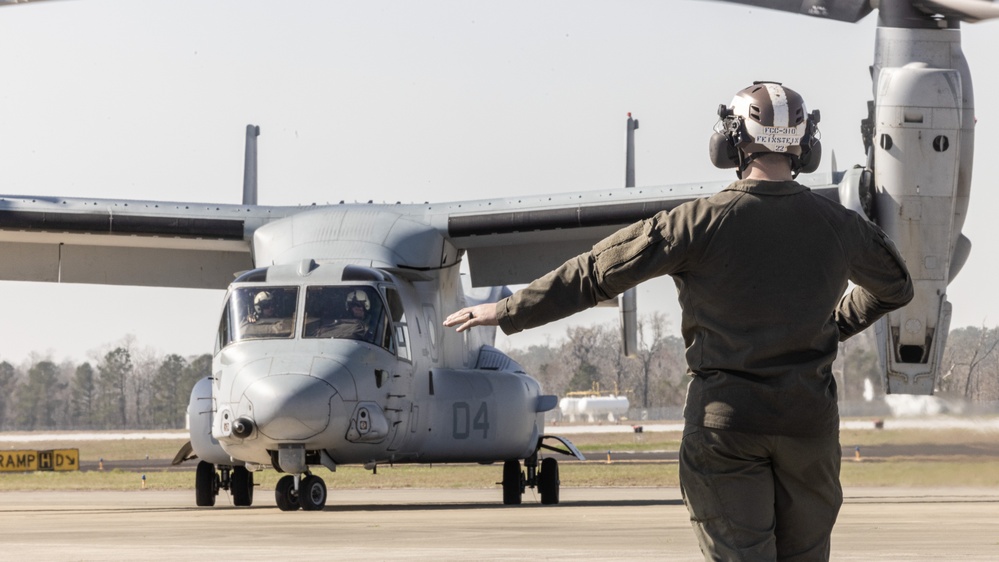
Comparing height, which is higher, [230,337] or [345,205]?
[345,205]

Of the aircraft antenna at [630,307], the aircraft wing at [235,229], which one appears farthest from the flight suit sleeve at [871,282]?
the aircraft antenna at [630,307]

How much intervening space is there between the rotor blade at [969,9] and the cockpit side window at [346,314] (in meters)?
6.56

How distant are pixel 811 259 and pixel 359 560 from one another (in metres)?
4.69

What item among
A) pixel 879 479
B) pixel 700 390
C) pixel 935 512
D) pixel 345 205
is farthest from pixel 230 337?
pixel 700 390

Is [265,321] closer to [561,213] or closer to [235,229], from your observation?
[235,229]

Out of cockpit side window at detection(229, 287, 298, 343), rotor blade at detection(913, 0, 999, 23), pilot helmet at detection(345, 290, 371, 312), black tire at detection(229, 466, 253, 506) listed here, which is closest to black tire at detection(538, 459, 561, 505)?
black tire at detection(229, 466, 253, 506)

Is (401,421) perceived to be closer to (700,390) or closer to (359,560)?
(359,560)

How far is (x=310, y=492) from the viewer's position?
15094mm

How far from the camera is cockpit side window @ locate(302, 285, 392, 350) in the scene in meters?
14.9

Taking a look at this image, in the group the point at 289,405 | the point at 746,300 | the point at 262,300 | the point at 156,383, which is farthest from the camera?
the point at 156,383

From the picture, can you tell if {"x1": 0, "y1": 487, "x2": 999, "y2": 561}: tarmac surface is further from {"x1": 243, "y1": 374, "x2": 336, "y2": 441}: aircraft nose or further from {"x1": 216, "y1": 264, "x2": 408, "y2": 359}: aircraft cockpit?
{"x1": 216, "y1": 264, "x2": 408, "y2": 359}: aircraft cockpit

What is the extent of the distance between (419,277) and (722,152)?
503 inches

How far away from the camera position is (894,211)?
16094mm

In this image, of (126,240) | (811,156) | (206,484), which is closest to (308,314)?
(206,484)
